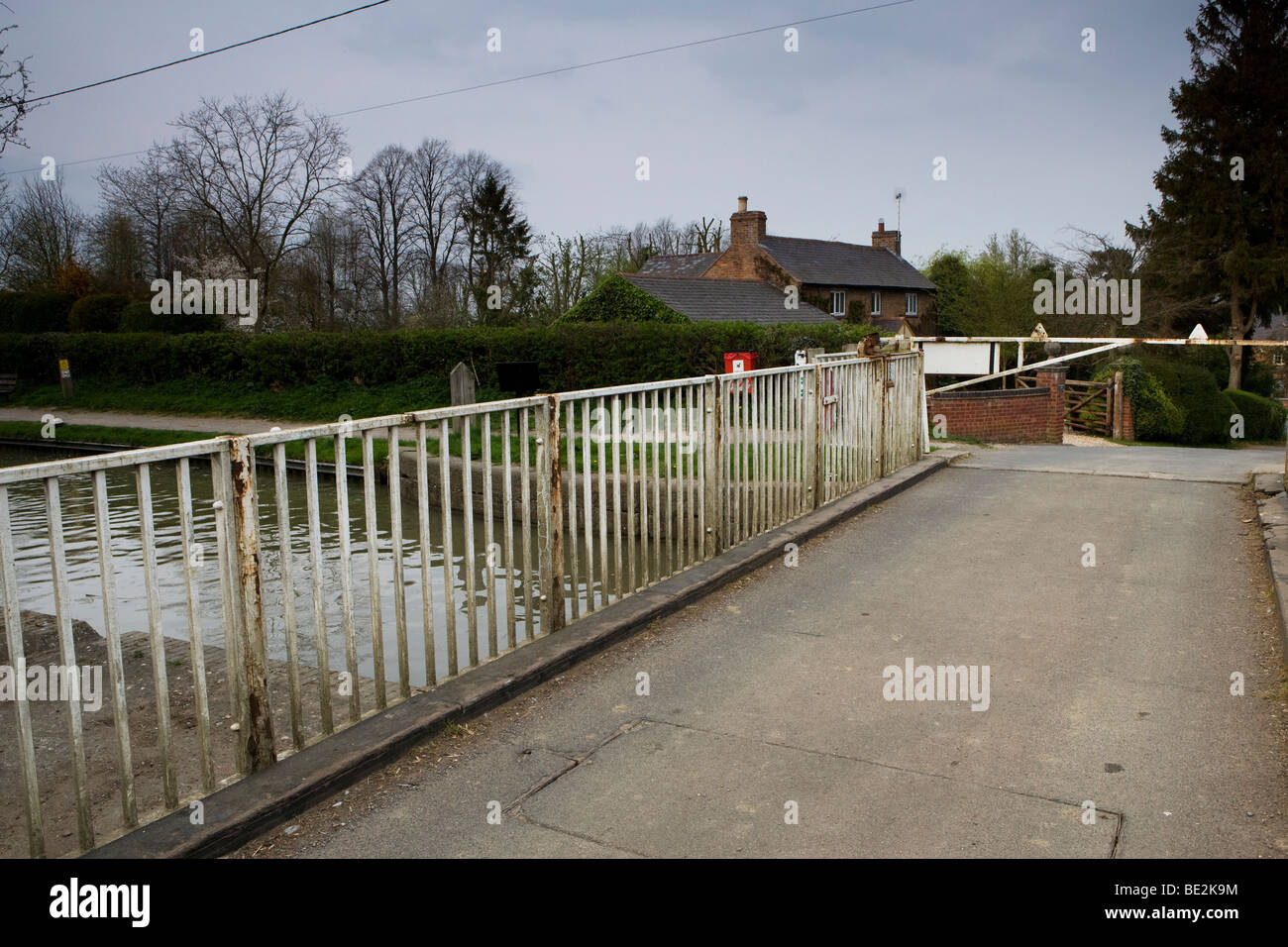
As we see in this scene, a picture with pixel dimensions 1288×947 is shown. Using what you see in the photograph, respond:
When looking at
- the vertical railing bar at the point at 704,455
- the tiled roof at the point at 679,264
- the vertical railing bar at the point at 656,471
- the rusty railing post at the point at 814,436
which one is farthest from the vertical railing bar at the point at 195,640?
the tiled roof at the point at 679,264

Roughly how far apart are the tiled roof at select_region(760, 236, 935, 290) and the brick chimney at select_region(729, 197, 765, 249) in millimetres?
475

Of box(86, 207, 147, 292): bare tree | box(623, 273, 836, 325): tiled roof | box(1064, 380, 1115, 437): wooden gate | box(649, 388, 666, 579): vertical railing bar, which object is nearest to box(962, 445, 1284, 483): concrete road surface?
box(649, 388, 666, 579): vertical railing bar

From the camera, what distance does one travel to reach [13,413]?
28188 millimetres

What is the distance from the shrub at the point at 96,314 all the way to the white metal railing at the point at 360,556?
25300 mm

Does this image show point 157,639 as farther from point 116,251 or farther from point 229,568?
point 116,251

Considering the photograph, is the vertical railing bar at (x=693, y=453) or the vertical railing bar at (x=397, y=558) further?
the vertical railing bar at (x=693, y=453)

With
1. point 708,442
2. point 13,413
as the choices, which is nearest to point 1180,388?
point 708,442

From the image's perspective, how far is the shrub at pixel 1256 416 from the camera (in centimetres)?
3102

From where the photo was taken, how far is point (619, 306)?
31.8 metres

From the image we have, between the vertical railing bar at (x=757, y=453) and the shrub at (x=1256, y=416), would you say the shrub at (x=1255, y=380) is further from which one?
the vertical railing bar at (x=757, y=453)

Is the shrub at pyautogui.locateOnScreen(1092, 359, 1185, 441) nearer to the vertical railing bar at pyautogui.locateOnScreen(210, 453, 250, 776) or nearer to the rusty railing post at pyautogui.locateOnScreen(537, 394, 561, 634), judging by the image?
the rusty railing post at pyautogui.locateOnScreen(537, 394, 561, 634)

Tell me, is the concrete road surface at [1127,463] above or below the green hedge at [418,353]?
below
